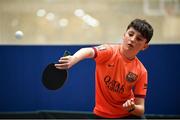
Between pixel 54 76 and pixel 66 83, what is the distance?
1834 millimetres

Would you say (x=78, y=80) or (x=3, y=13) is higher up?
(x=3, y=13)

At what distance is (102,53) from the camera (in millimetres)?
2869

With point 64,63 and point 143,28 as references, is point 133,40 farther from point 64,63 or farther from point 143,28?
point 64,63

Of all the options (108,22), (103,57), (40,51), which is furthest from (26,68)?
(103,57)

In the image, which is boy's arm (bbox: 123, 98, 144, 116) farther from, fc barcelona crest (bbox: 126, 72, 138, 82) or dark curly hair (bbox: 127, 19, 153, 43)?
dark curly hair (bbox: 127, 19, 153, 43)

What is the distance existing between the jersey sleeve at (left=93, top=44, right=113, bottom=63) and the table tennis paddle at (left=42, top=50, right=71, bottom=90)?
0.98 feet

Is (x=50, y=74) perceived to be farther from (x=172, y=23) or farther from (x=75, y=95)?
(x=172, y=23)

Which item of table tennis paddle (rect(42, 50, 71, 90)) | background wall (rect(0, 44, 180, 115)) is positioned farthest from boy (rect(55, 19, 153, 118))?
background wall (rect(0, 44, 180, 115))

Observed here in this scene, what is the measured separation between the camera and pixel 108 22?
4.41 metres

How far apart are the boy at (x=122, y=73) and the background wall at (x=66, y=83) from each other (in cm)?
134

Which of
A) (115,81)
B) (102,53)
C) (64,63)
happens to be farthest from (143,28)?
(64,63)

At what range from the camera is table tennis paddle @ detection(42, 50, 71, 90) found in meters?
2.57

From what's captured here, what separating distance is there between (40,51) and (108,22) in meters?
0.90

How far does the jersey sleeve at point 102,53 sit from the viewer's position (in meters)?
2.84
